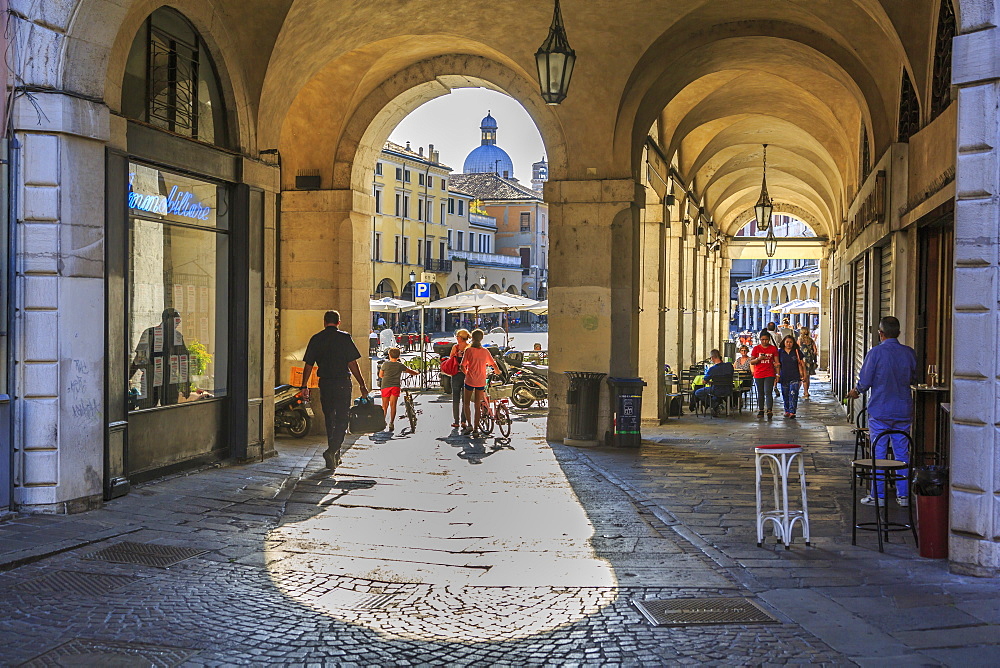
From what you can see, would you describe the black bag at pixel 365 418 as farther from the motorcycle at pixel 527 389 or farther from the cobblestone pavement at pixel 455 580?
the motorcycle at pixel 527 389

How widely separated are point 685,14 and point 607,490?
6263mm

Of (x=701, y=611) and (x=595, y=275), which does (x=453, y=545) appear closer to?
(x=701, y=611)

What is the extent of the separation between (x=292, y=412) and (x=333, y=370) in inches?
146

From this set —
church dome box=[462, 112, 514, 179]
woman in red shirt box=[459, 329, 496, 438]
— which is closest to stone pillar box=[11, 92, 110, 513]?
woman in red shirt box=[459, 329, 496, 438]

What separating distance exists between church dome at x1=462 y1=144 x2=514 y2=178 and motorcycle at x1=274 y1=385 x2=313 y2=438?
9276 cm

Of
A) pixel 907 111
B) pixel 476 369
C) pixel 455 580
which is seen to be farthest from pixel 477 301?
pixel 455 580

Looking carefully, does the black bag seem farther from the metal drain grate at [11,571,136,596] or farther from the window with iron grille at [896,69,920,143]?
the window with iron grille at [896,69,920,143]

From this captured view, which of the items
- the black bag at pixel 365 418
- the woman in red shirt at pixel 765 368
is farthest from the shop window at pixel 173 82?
the woman in red shirt at pixel 765 368

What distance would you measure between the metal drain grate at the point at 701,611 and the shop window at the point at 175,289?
5328mm

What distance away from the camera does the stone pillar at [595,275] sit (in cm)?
1335

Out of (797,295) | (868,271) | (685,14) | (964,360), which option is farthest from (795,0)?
(797,295)

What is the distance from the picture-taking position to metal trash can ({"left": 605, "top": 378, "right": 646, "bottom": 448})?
43.2ft

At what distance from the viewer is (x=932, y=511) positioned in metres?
6.61

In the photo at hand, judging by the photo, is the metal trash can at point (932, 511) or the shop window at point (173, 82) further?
the shop window at point (173, 82)
